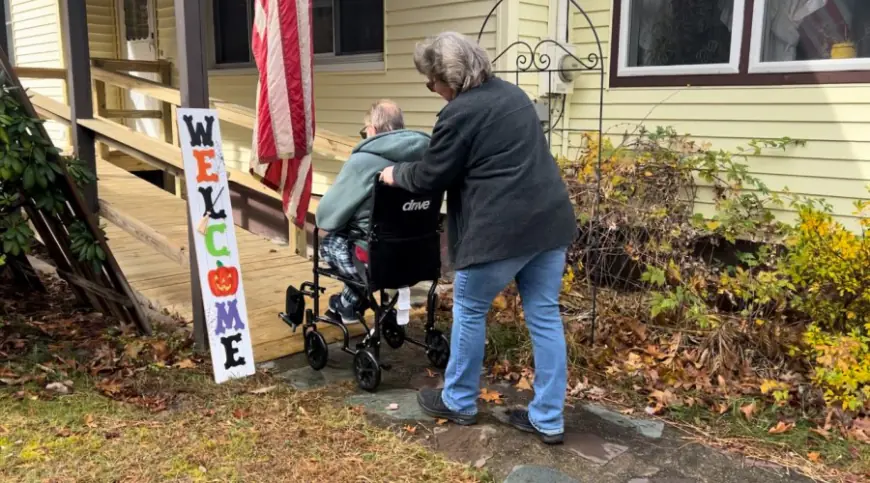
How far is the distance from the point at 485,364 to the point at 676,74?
273 centimetres

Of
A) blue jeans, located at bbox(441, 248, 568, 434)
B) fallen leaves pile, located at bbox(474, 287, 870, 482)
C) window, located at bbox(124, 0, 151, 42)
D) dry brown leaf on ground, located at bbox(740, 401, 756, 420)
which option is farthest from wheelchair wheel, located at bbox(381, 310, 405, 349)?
window, located at bbox(124, 0, 151, 42)

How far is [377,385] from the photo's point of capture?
3766 millimetres

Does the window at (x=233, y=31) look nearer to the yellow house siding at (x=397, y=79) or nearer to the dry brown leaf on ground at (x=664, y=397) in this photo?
the yellow house siding at (x=397, y=79)

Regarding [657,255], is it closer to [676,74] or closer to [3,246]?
[676,74]

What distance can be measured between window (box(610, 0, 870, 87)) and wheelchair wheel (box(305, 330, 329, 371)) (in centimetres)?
319

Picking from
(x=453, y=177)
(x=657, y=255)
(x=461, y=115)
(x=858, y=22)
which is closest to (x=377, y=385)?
(x=453, y=177)

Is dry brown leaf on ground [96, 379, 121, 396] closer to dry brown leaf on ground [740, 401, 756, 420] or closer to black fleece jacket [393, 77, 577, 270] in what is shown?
black fleece jacket [393, 77, 577, 270]

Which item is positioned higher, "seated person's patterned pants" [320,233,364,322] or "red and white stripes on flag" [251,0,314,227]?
"red and white stripes on flag" [251,0,314,227]

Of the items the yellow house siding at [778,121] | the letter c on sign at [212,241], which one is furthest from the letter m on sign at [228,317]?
the yellow house siding at [778,121]

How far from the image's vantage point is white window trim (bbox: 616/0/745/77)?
5.05m

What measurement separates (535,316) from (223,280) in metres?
1.79

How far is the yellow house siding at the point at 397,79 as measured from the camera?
606cm

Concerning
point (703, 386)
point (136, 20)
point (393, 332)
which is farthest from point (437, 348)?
point (136, 20)

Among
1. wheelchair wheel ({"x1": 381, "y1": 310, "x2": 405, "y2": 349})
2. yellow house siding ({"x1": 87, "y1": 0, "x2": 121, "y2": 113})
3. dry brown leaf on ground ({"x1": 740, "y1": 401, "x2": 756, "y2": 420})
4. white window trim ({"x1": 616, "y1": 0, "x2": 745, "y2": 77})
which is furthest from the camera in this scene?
yellow house siding ({"x1": 87, "y1": 0, "x2": 121, "y2": 113})
